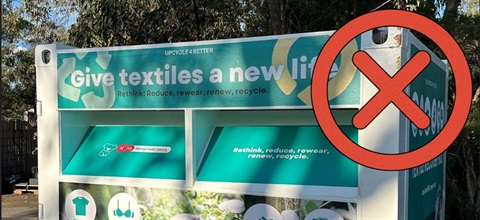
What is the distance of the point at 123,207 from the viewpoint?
3381 mm

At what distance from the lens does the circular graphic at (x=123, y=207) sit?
11.0ft

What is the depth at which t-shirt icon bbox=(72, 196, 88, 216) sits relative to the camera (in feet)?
11.6

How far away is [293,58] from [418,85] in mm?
823

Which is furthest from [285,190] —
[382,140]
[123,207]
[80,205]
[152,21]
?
[152,21]

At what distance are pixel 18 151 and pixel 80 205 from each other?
36.4 feet

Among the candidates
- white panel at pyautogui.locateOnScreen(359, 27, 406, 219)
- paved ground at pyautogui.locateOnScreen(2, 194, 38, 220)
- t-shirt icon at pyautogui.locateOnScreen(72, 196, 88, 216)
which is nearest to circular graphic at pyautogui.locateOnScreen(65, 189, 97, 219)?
t-shirt icon at pyautogui.locateOnScreen(72, 196, 88, 216)

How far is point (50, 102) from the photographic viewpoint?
3.66 m

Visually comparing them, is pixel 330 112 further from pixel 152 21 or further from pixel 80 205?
pixel 152 21

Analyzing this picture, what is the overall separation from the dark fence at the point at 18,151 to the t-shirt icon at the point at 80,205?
32.8ft

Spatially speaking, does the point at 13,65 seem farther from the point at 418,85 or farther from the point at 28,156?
the point at 418,85

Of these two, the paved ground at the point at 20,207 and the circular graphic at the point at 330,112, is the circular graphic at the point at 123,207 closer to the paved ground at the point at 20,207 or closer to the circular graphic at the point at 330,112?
the circular graphic at the point at 330,112

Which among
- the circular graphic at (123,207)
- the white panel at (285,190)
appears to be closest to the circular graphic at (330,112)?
the white panel at (285,190)

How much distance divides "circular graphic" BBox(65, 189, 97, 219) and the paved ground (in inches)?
223

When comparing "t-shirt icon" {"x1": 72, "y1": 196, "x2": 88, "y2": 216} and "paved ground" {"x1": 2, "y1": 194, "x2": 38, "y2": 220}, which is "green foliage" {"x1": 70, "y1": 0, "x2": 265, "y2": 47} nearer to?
"paved ground" {"x1": 2, "y1": 194, "x2": 38, "y2": 220}
